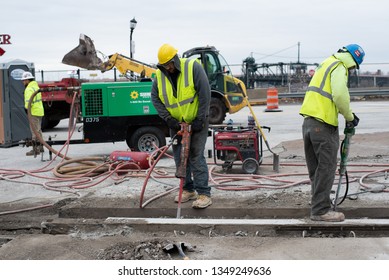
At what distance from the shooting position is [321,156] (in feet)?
19.3

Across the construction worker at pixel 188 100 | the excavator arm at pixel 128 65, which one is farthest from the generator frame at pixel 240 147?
the excavator arm at pixel 128 65

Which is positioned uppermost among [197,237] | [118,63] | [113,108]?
[118,63]

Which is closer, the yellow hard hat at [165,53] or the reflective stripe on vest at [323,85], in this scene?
the reflective stripe on vest at [323,85]

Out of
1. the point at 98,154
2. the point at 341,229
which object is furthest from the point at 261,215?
the point at 98,154

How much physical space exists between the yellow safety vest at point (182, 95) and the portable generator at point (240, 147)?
2319mm

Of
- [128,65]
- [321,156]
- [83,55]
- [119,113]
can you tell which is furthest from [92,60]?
[321,156]

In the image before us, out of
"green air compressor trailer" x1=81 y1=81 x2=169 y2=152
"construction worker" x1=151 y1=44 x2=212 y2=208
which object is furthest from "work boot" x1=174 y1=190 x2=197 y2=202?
"green air compressor trailer" x1=81 y1=81 x2=169 y2=152

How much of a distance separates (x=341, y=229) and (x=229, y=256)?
4.98ft

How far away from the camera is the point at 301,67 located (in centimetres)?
3859

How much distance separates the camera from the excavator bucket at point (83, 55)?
45.8 ft

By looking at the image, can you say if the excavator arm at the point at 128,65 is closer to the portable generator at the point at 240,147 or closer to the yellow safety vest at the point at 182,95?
the portable generator at the point at 240,147

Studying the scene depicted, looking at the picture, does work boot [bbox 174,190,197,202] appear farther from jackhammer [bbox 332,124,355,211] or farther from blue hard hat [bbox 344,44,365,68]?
blue hard hat [bbox 344,44,365,68]

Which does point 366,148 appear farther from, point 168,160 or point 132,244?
point 132,244
